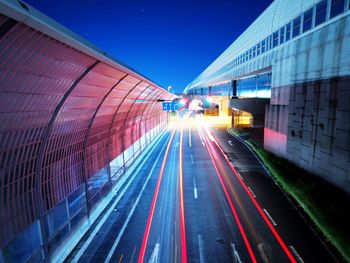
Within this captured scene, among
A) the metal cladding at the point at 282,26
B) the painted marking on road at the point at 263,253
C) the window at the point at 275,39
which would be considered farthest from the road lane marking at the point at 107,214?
the window at the point at 275,39

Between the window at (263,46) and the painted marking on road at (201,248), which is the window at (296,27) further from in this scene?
the painted marking on road at (201,248)

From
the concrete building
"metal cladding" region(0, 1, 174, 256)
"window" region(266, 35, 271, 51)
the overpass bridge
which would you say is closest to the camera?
"metal cladding" region(0, 1, 174, 256)

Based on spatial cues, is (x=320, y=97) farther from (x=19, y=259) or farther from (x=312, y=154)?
(x=19, y=259)

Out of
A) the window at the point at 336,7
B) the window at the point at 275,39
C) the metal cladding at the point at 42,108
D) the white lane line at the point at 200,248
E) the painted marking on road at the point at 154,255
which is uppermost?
the window at the point at 275,39

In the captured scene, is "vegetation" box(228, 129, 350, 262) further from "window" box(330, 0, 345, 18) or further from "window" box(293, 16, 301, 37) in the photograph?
"window" box(293, 16, 301, 37)

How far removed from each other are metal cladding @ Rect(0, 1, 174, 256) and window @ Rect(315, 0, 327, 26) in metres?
14.7

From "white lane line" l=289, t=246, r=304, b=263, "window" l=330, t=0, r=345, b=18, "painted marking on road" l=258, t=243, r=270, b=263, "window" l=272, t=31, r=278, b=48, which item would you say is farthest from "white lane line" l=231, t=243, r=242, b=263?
"window" l=272, t=31, r=278, b=48

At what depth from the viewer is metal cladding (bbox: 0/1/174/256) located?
4.46 meters

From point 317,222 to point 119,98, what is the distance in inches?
513

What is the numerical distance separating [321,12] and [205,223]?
650 inches

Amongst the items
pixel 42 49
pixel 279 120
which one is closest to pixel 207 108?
pixel 279 120

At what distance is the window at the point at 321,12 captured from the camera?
1532 cm

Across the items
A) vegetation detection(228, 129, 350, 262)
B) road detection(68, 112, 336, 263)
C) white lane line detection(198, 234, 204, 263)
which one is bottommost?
white lane line detection(198, 234, 204, 263)

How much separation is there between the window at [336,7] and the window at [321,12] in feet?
2.72
